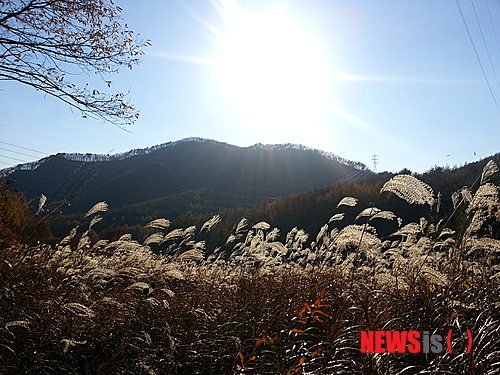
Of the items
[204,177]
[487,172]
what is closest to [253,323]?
[487,172]

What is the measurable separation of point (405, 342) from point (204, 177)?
253 ft

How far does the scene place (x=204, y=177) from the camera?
78.1 metres

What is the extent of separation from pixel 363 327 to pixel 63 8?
16.7 feet

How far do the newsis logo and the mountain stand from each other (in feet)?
145

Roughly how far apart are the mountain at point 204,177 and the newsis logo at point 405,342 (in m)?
44.2

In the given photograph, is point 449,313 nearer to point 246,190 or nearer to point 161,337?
point 161,337

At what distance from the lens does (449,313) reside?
2.12 meters

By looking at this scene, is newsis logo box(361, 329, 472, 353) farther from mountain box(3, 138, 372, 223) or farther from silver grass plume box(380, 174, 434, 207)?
mountain box(3, 138, 372, 223)

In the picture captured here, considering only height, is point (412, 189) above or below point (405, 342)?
above

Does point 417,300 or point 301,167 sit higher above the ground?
point 301,167

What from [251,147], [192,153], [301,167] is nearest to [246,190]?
[301,167]

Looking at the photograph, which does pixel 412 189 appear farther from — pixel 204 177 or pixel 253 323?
pixel 204 177

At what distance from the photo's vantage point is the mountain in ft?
168

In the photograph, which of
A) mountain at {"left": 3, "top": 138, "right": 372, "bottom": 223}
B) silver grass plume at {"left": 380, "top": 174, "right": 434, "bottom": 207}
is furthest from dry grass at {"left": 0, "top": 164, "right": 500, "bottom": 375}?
mountain at {"left": 3, "top": 138, "right": 372, "bottom": 223}
